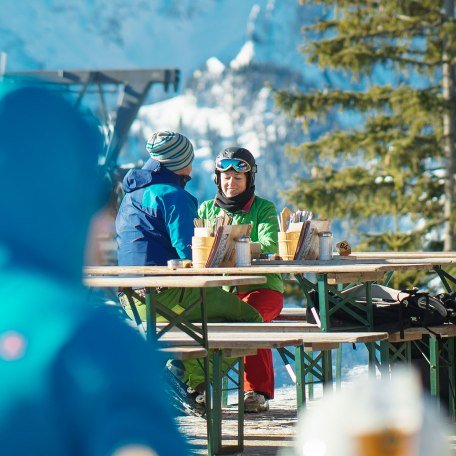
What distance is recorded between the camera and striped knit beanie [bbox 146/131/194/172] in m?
5.50

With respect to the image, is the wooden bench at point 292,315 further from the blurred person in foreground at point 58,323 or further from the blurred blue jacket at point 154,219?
the blurred person in foreground at point 58,323

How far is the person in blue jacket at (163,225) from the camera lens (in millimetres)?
5297

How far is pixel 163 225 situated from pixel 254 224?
2.96 feet

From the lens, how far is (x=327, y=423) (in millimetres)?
793

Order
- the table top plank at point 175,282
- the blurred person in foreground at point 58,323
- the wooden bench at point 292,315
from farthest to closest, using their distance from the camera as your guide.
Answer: the wooden bench at point 292,315, the table top plank at point 175,282, the blurred person in foreground at point 58,323

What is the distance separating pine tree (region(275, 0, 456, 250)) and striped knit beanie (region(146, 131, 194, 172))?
12.1 meters

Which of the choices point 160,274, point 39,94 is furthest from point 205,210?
point 39,94

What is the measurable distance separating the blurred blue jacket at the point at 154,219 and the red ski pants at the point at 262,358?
2.42 feet

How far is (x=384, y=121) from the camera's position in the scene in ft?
59.8

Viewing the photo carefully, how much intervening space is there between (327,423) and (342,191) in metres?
17.9

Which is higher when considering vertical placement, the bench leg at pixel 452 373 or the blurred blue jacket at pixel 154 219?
the blurred blue jacket at pixel 154 219

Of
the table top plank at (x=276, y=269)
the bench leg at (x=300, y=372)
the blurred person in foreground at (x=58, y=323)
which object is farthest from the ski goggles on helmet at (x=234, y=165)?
the blurred person in foreground at (x=58, y=323)

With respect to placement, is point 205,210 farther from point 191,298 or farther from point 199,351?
point 199,351

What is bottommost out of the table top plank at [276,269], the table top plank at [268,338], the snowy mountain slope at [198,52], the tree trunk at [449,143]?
the table top plank at [268,338]
